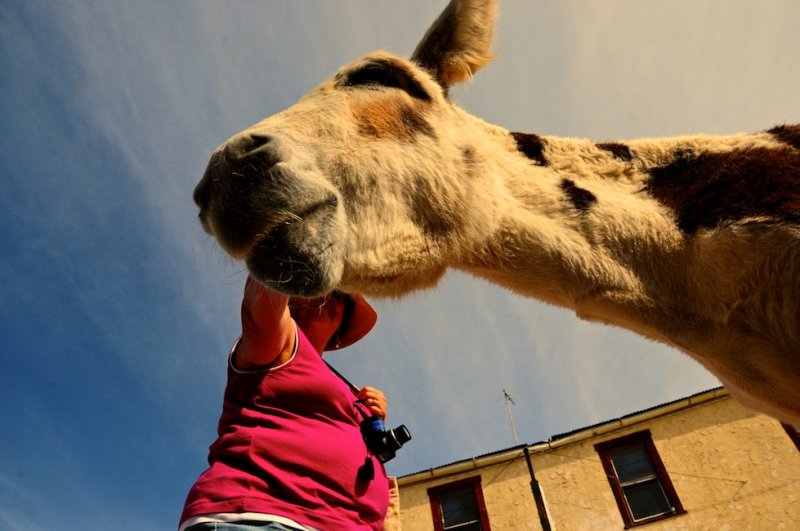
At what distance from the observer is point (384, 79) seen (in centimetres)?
324

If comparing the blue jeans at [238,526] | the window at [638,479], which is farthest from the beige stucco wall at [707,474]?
the blue jeans at [238,526]

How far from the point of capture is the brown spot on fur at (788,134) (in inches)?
114

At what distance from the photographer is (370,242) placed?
2.46m

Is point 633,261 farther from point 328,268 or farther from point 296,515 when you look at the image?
point 296,515

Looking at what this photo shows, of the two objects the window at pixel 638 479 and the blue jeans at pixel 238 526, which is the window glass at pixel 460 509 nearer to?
the window at pixel 638 479

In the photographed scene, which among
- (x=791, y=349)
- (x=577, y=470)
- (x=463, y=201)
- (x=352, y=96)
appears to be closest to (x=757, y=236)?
(x=791, y=349)

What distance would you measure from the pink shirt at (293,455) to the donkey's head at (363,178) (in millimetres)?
671

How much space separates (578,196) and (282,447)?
2.16 m

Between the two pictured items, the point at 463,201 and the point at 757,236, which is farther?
the point at 463,201

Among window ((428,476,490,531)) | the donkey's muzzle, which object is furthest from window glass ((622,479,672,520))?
the donkey's muzzle

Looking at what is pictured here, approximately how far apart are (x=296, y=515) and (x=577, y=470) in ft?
49.6

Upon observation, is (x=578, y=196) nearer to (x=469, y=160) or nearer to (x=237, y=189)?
(x=469, y=160)

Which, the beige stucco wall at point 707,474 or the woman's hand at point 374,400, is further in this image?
the beige stucco wall at point 707,474

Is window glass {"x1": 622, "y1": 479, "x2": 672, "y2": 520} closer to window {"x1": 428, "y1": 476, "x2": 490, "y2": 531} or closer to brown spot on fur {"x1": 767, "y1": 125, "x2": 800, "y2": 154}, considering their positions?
window {"x1": 428, "y1": 476, "x2": 490, "y2": 531}
